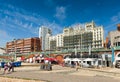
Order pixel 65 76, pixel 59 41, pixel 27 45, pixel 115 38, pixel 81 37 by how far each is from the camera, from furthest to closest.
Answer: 1. pixel 27 45
2. pixel 59 41
3. pixel 81 37
4. pixel 115 38
5. pixel 65 76

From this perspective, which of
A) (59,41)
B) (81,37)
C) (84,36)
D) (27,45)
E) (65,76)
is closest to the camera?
(65,76)

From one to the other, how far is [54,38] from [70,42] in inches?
1113

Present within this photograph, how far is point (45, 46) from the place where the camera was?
192 m

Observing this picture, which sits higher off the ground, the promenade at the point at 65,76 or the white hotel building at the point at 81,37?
the white hotel building at the point at 81,37

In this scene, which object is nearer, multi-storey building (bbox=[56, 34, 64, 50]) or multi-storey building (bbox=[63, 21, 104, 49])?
multi-storey building (bbox=[63, 21, 104, 49])

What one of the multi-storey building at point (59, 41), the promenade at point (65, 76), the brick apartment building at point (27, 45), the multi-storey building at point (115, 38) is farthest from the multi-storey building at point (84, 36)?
the promenade at point (65, 76)

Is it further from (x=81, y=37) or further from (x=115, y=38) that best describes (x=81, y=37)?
(x=115, y=38)

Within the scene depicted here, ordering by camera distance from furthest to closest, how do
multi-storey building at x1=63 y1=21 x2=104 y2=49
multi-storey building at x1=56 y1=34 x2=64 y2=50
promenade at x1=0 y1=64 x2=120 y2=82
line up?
multi-storey building at x1=56 y1=34 x2=64 y2=50 < multi-storey building at x1=63 y1=21 x2=104 y2=49 < promenade at x1=0 y1=64 x2=120 y2=82

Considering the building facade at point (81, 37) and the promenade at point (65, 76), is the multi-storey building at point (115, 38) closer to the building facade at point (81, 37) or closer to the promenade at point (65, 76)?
the promenade at point (65, 76)

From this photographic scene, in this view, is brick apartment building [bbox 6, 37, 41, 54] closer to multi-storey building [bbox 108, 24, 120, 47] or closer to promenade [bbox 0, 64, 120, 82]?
multi-storey building [bbox 108, 24, 120, 47]

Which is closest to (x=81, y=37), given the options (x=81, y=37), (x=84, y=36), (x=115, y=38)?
(x=81, y=37)

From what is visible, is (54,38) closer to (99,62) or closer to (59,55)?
(59,55)

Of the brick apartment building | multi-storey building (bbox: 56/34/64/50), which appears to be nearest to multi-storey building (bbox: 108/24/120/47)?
multi-storey building (bbox: 56/34/64/50)

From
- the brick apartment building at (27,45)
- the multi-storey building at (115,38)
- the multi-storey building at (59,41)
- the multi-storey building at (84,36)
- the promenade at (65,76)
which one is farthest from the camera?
the brick apartment building at (27,45)
